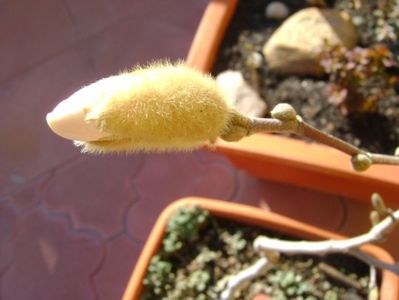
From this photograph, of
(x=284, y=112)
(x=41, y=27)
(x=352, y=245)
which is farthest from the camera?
(x=41, y=27)

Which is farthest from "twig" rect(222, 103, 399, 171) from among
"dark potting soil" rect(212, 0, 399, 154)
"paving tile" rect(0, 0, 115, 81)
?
"paving tile" rect(0, 0, 115, 81)

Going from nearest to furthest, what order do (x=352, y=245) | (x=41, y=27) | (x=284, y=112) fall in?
(x=284, y=112)
(x=352, y=245)
(x=41, y=27)

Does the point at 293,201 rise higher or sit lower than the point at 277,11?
lower

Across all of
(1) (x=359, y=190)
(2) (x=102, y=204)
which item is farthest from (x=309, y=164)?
(2) (x=102, y=204)

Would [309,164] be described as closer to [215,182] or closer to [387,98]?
[387,98]

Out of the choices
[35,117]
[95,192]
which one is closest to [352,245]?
[95,192]

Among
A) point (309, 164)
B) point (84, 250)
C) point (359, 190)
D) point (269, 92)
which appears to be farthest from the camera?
point (84, 250)

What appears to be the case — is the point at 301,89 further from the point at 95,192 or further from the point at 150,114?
the point at 150,114
